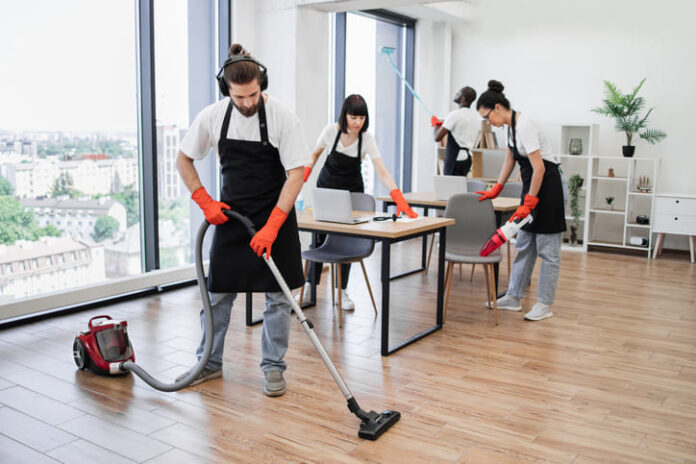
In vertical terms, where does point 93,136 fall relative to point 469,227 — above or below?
above

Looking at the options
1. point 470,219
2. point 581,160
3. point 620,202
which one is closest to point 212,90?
point 470,219

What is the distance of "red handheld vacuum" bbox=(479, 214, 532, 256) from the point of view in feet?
13.6

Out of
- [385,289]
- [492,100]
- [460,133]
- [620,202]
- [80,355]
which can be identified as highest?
[492,100]

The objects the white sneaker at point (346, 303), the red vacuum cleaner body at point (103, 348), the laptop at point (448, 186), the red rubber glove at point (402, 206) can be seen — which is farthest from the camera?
the laptop at point (448, 186)

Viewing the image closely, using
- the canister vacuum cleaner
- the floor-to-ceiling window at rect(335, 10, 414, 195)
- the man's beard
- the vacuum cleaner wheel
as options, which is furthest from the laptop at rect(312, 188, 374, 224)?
the floor-to-ceiling window at rect(335, 10, 414, 195)

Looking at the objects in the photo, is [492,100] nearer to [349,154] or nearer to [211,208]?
[349,154]

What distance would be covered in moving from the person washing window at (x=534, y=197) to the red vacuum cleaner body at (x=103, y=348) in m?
2.41

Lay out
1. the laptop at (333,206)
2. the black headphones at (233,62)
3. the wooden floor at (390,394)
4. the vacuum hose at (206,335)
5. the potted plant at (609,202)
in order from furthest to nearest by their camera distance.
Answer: the potted plant at (609,202), the laptop at (333,206), the vacuum hose at (206,335), the black headphones at (233,62), the wooden floor at (390,394)

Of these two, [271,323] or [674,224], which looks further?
[674,224]

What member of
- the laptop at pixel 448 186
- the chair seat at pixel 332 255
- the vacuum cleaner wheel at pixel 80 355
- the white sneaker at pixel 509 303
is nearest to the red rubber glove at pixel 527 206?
the white sneaker at pixel 509 303

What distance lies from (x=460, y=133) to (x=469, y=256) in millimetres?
2255

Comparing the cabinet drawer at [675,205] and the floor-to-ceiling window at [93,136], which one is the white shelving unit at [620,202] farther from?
the floor-to-ceiling window at [93,136]

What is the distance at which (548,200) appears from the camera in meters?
4.23

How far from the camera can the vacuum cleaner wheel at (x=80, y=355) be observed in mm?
3268
